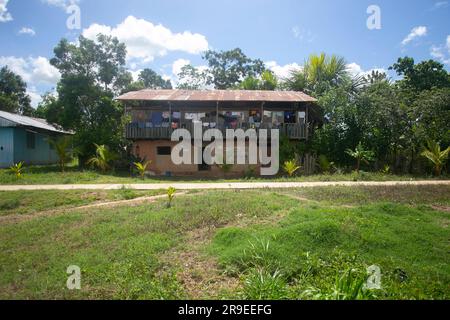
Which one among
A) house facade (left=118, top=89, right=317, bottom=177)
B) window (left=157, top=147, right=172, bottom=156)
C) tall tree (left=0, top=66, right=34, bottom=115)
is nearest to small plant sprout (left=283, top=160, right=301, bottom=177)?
house facade (left=118, top=89, right=317, bottom=177)

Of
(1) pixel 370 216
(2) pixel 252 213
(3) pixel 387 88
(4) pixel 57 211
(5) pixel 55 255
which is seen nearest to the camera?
(5) pixel 55 255

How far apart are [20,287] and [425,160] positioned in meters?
20.1

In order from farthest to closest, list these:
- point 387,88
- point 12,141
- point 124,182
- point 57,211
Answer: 1. point 12,141
2. point 387,88
3. point 124,182
4. point 57,211

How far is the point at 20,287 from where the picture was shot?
4750 millimetres

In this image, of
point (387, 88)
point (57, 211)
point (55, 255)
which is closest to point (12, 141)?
point (57, 211)

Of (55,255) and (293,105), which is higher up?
(293,105)

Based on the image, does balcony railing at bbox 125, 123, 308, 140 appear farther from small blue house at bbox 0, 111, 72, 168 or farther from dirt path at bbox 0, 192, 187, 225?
dirt path at bbox 0, 192, 187, 225

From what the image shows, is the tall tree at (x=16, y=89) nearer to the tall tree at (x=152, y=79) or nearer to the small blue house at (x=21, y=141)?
the tall tree at (x=152, y=79)

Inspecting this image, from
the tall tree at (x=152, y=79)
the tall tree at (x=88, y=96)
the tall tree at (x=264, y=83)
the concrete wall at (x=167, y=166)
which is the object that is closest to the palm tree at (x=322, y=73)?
the tall tree at (x=264, y=83)

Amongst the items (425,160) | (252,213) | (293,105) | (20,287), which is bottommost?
(20,287)

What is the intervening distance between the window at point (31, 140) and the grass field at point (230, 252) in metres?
16.8

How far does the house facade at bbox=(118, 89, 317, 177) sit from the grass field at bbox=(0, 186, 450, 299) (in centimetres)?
1040

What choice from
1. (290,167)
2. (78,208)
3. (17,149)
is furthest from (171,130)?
(17,149)

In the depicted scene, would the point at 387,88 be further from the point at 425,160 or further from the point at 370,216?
the point at 370,216
